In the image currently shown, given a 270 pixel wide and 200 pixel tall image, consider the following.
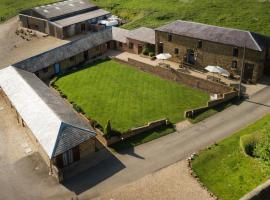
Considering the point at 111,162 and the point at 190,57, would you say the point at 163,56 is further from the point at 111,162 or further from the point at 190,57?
the point at 111,162

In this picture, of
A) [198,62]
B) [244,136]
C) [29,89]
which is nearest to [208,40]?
[198,62]

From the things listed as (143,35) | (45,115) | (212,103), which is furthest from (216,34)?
(45,115)

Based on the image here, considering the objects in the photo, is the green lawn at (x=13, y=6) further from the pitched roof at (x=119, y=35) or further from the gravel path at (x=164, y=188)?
the gravel path at (x=164, y=188)

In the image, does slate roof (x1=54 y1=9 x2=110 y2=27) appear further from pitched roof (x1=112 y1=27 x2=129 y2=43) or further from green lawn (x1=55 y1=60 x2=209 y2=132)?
green lawn (x1=55 y1=60 x2=209 y2=132)

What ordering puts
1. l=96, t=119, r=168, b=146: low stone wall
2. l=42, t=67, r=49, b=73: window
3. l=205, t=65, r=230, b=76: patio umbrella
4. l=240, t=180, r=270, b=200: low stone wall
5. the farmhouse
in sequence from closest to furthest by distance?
1. l=240, t=180, r=270, b=200: low stone wall
2. l=96, t=119, r=168, b=146: low stone wall
3. l=205, t=65, r=230, b=76: patio umbrella
4. l=42, t=67, r=49, b=73: window
5. the farmhouse

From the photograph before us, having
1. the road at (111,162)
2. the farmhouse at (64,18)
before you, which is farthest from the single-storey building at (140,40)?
the road at (111,162)

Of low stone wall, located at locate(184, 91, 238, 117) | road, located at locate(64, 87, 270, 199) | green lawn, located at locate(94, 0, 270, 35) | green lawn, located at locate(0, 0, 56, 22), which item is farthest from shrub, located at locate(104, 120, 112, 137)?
green lawn, located at locate(0, 0, 56, 22)
